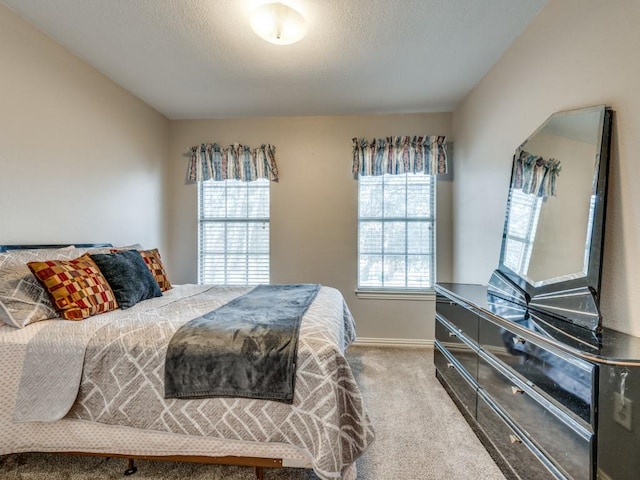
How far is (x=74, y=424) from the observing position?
148 centimetres

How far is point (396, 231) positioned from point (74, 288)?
3015mm

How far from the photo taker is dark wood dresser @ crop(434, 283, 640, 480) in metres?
1.04

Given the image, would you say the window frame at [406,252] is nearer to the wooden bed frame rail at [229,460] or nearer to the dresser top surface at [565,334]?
the dresser top surface at [565,334]

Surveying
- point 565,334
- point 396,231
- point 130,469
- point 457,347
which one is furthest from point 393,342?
point 130,469

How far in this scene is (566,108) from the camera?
176cm

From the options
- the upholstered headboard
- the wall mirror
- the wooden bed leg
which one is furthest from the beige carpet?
the upholstered headboard

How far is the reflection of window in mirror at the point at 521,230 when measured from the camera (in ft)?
6.33

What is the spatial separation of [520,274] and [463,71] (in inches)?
72.7

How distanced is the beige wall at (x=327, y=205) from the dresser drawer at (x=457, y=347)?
106 centimetres

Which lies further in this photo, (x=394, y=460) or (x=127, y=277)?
(x=127, y=277)

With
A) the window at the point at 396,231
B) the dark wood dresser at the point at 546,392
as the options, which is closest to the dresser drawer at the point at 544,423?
the dark wood dresser at the point at 546,392

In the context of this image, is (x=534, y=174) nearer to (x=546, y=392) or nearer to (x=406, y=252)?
(x=546, y=392)

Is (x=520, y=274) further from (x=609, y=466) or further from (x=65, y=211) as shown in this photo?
(x=65, y=211)

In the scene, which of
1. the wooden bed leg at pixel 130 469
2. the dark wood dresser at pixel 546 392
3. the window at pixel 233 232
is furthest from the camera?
the window at pixel 233 232
